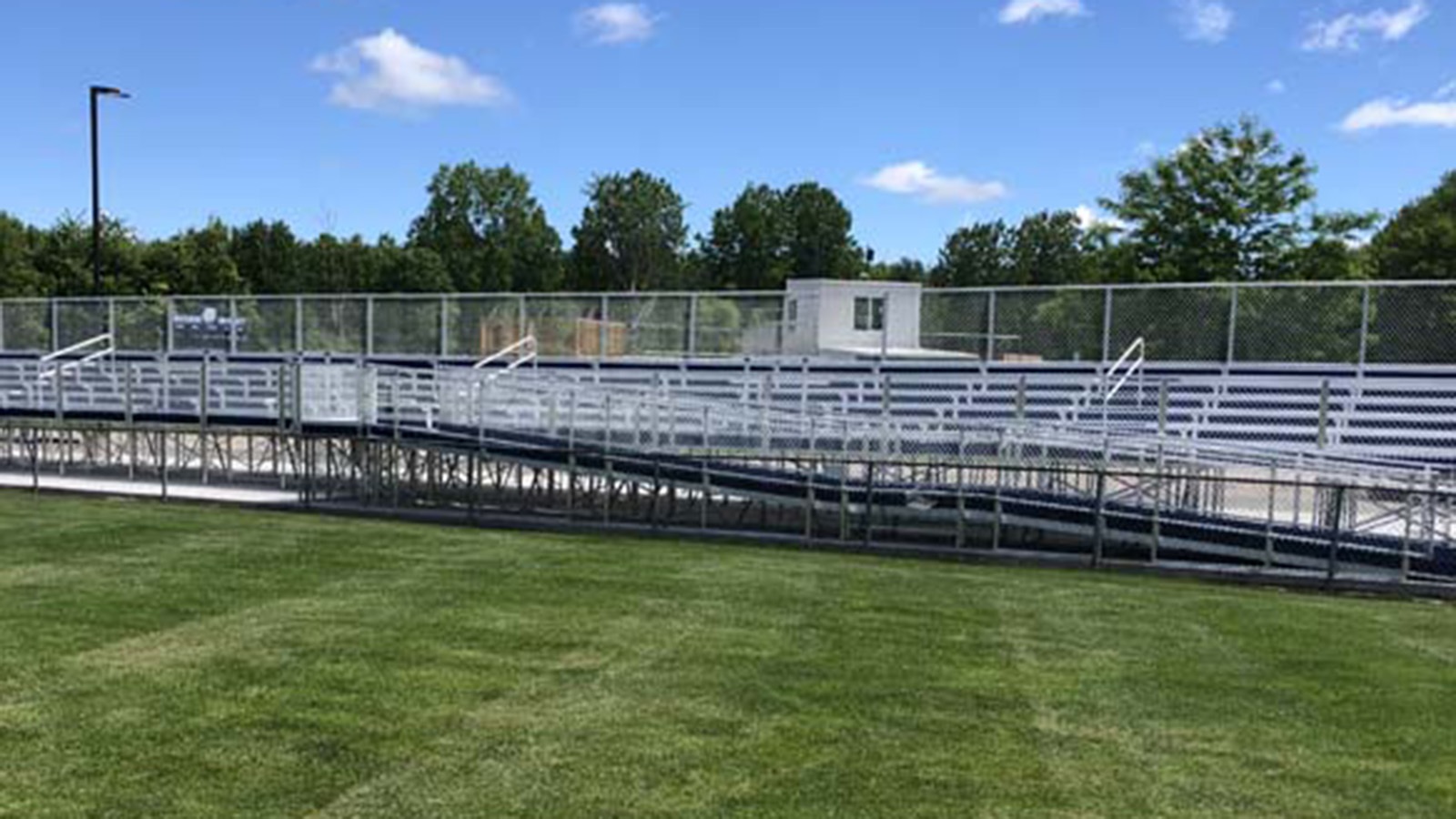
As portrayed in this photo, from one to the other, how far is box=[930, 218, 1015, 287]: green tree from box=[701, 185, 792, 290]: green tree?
18549 millimetres

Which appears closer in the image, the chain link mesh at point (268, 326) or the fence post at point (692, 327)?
the fence post at point (692, 327)

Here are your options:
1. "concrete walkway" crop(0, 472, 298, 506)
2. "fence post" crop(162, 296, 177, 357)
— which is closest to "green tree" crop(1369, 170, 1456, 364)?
"concrete walkway" crop(0, 472, 298, 506)

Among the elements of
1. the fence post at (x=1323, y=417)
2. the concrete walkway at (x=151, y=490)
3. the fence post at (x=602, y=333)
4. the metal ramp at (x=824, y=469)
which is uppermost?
the fence post at (x=602, y=333)

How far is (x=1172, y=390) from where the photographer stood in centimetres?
2145

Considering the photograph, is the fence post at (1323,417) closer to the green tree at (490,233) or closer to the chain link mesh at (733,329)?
the chain link mesh at (733,329)

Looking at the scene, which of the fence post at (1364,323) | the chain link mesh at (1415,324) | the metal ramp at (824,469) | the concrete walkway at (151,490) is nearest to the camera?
the metal ramp at (824,469)

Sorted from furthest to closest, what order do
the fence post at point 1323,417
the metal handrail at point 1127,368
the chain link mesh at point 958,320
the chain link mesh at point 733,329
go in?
the chain link mesh at point 733,329 < the chain link mesh at point 958,320 < the metal handrail at point 1127,368 < the fence post at point 1323,417

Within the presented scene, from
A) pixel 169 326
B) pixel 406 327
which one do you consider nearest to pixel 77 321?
pixel 169 326

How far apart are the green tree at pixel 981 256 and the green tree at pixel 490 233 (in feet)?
115

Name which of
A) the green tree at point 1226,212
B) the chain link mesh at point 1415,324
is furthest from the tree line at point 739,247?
the chain link mesh at point 1415,324

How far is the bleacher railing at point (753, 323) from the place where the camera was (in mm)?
21156

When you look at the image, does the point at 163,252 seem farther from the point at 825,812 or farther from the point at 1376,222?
the point at 825,812

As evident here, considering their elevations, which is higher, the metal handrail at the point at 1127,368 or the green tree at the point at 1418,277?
the green tree at the point at 1418,277

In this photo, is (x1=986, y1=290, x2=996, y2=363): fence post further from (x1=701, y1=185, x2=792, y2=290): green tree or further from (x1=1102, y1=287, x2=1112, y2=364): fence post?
(x1=701, y1=185, x2=792, y2=290): green tree
